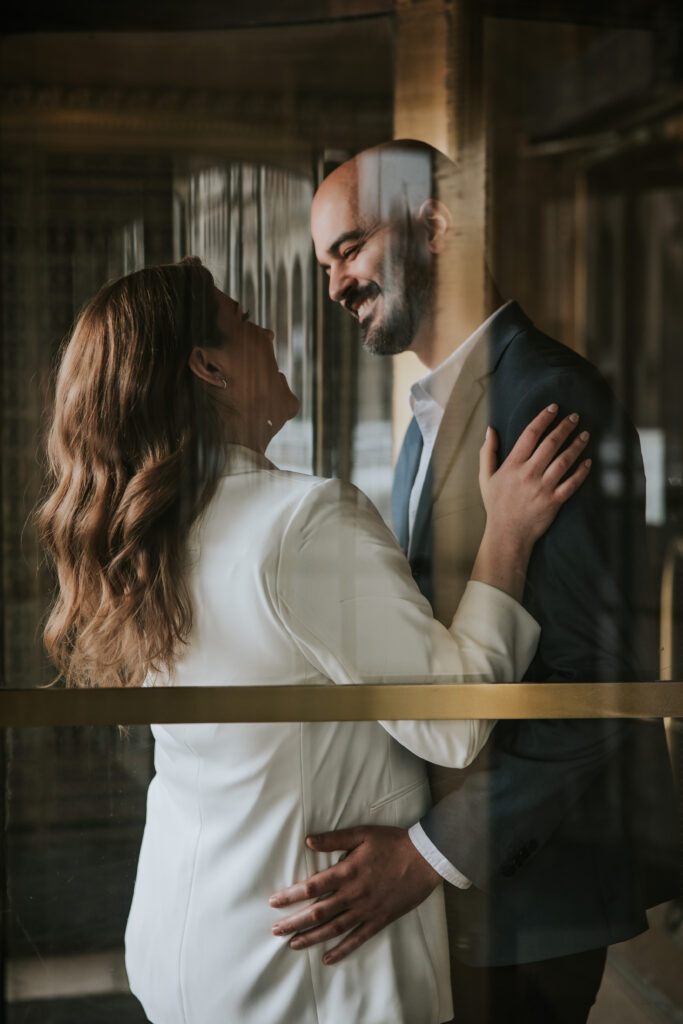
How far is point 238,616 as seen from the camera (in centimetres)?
108

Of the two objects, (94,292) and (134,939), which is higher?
(94,292)

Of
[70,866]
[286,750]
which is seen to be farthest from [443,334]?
[70,866]

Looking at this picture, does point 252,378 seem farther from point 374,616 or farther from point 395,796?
point 395,796

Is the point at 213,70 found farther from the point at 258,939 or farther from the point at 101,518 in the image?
the point at 258,939

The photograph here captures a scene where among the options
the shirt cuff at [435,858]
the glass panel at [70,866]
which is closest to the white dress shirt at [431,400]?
the shirt cuff at [435,858]

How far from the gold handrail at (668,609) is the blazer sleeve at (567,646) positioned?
0.11 ft

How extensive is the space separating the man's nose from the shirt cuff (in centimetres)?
59

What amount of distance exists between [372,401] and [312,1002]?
2.21ft

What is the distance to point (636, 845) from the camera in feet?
3.89

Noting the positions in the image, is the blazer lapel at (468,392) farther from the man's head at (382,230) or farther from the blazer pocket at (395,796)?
the blazer pocket at (395,796)

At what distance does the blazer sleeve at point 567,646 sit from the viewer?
1.12 meters

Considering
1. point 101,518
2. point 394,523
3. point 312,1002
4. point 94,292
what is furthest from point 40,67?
point 312,1002

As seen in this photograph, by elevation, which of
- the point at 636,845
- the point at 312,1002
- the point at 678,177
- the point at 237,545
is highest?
the point at 678,177

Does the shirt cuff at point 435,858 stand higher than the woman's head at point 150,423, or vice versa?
the woman's head at point 150,423
